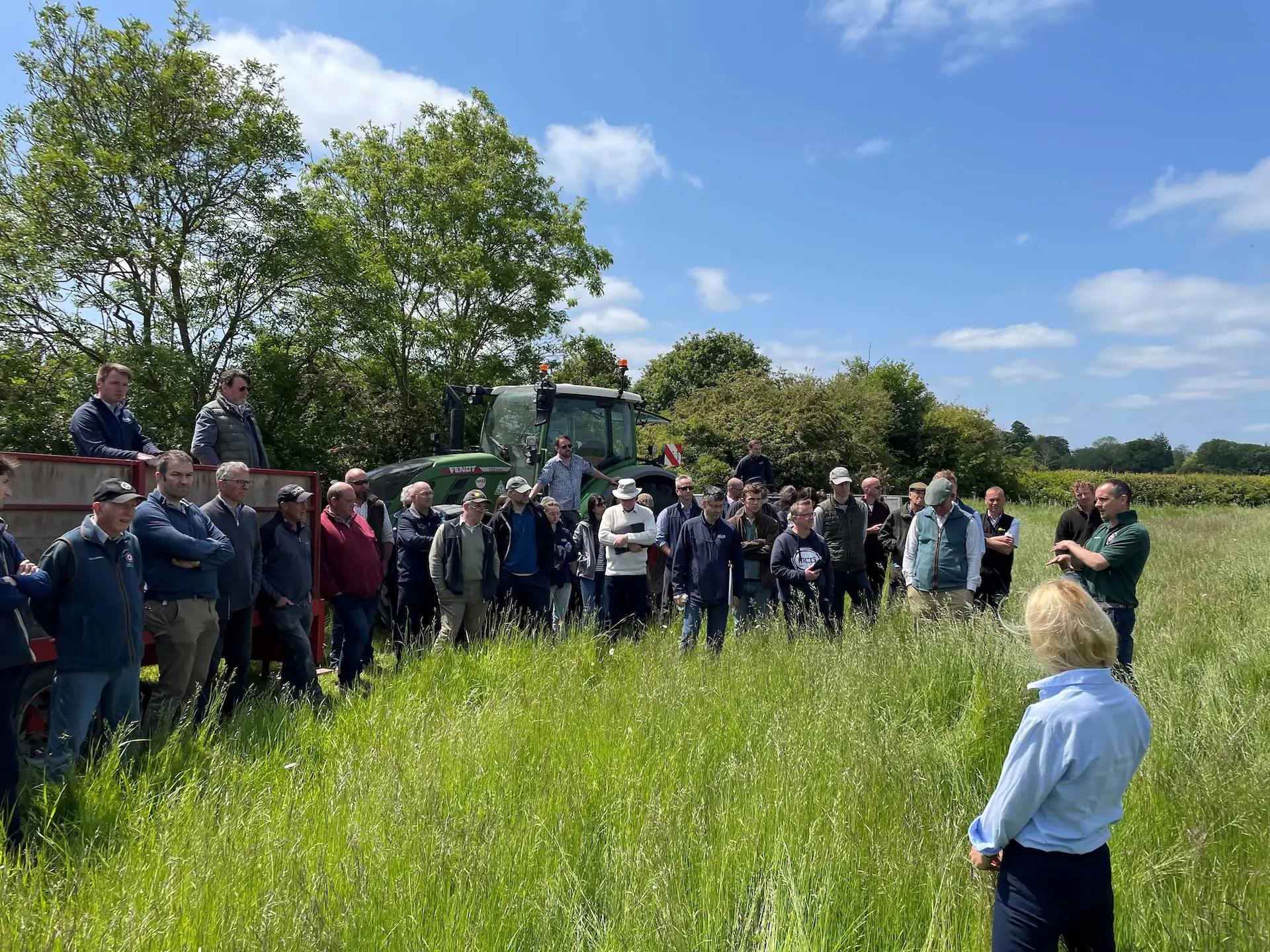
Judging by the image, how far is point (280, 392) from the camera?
15078 mm

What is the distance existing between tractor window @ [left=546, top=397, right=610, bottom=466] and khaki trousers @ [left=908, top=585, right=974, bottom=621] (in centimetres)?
426

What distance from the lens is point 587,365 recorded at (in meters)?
30.4

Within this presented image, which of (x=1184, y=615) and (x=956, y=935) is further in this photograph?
(x=1184, y=615)

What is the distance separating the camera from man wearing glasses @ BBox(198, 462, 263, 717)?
5191 mm

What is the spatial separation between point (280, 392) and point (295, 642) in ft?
35.0

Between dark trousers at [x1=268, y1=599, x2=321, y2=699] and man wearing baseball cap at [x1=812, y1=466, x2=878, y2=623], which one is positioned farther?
man wearing baseball cap at [x1=812, y1=466, x2=878, y2=623]

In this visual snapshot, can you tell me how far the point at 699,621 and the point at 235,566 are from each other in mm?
3862

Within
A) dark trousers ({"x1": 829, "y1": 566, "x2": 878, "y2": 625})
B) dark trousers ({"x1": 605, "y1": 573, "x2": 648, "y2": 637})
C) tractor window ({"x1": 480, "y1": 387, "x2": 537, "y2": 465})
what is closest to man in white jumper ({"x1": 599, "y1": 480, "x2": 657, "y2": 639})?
dark trousers ({"x1": 605, "y1": 573, "x2": 648, "y2": 637})

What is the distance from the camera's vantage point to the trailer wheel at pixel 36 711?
4.42m

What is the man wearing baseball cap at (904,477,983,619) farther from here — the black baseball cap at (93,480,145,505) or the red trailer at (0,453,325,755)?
the red trailer at (0,453,325,755)

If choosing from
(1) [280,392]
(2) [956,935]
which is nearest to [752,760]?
(2) [956,935]

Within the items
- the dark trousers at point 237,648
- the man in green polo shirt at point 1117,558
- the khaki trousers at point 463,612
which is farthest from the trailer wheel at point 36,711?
the man in green polo shirt at point 1117,558

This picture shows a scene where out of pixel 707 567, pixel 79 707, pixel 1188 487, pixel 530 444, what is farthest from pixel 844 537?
pixel 1188 487

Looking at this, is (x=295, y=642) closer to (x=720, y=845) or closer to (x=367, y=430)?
(x=720, y=845)
